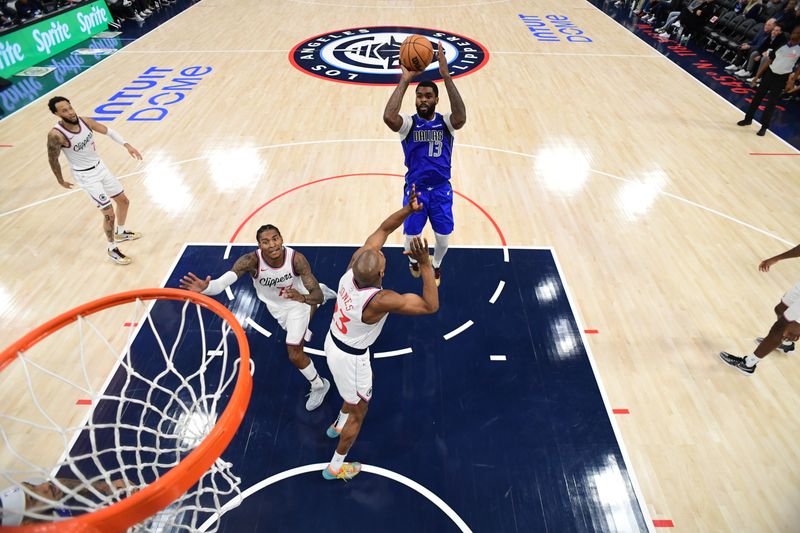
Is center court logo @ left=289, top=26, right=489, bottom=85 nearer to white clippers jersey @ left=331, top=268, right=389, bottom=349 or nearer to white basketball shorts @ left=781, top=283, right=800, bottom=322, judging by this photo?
white basketball shorts @ left=781, top=283, right=800, bottom=322

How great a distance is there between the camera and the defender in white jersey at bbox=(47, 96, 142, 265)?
4723mm

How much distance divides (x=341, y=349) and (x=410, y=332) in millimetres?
1435

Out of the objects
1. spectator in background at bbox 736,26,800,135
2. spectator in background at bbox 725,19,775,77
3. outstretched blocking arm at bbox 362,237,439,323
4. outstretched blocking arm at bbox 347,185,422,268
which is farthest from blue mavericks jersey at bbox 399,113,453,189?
spectator in background at bbox 725,19,775,77

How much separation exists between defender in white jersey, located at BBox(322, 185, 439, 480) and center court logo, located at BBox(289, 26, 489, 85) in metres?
7.87

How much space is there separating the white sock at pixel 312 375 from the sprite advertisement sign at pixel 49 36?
38.1ft

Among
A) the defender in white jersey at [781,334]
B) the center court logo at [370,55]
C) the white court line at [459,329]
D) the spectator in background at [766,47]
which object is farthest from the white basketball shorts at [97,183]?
the spectator in background at [766,47]

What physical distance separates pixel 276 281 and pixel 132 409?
1.73m

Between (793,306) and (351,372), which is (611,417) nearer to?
(793,306)

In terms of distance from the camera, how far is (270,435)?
3688 mm

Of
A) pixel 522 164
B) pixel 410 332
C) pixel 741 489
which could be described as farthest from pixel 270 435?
pixel 522 164

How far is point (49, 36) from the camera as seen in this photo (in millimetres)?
11453

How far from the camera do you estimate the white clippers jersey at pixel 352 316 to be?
2947mm

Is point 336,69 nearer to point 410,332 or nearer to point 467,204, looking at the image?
point 467,204

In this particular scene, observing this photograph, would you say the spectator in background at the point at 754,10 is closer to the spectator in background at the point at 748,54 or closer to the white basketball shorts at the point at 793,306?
the spectator in background at the point at 748,54
